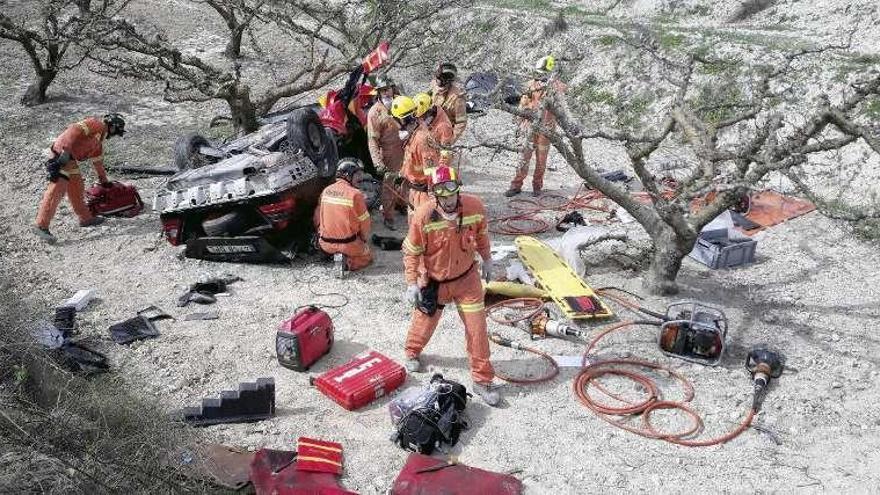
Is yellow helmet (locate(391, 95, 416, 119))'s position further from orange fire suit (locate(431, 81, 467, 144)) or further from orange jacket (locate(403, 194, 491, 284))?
orange jacket (locate(403, 194, 491, 284))

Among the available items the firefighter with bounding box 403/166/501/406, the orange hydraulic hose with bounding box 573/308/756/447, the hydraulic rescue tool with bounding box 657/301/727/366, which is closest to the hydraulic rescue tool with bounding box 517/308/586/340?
the orange hydraulic hose with bounding box 573/308/756/447

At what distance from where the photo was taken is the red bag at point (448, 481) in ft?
15.4

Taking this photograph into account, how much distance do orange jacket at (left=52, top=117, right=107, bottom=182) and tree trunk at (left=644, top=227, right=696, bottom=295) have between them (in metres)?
7.07

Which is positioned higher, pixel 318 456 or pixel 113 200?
pixel 113 200

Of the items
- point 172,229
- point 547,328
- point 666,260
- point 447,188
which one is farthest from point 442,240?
point 172,229

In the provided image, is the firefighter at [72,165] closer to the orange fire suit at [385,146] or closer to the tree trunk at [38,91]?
the orange fire suit at [385,146]

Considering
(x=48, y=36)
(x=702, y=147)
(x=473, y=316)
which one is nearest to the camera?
(x=473, y=316)

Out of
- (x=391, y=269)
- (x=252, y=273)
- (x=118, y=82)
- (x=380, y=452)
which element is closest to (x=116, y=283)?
(x=252, y=273)

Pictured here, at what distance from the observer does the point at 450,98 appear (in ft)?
31.2

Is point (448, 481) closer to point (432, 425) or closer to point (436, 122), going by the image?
point (432, 425)

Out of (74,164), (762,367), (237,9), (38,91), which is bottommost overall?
(762,367)

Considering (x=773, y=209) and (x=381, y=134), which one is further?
(x=773, y=209)

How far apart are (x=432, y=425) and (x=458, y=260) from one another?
4.49ft

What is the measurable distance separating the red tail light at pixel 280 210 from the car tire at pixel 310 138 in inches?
22.9
